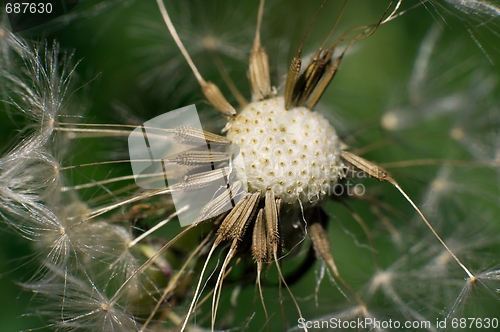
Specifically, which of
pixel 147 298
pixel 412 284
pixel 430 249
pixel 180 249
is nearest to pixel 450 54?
pixel 430 249

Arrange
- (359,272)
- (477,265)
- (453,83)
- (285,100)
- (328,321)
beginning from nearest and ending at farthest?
(285,100)
(328,321)
(477,265)
(359,272)
(453,83)

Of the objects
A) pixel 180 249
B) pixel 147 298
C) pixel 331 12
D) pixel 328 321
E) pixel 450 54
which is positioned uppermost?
pixel 331 12

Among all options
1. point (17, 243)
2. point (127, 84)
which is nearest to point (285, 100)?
point (127, 84)

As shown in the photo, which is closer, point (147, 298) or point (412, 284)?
point (147, 298)

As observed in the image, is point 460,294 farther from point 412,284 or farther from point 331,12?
point 331,12

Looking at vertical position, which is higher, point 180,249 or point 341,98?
point 341,98

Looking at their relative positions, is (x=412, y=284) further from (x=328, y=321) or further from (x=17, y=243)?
(x=17, y=243)

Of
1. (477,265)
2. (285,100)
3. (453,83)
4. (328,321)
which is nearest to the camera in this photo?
(285,100)
